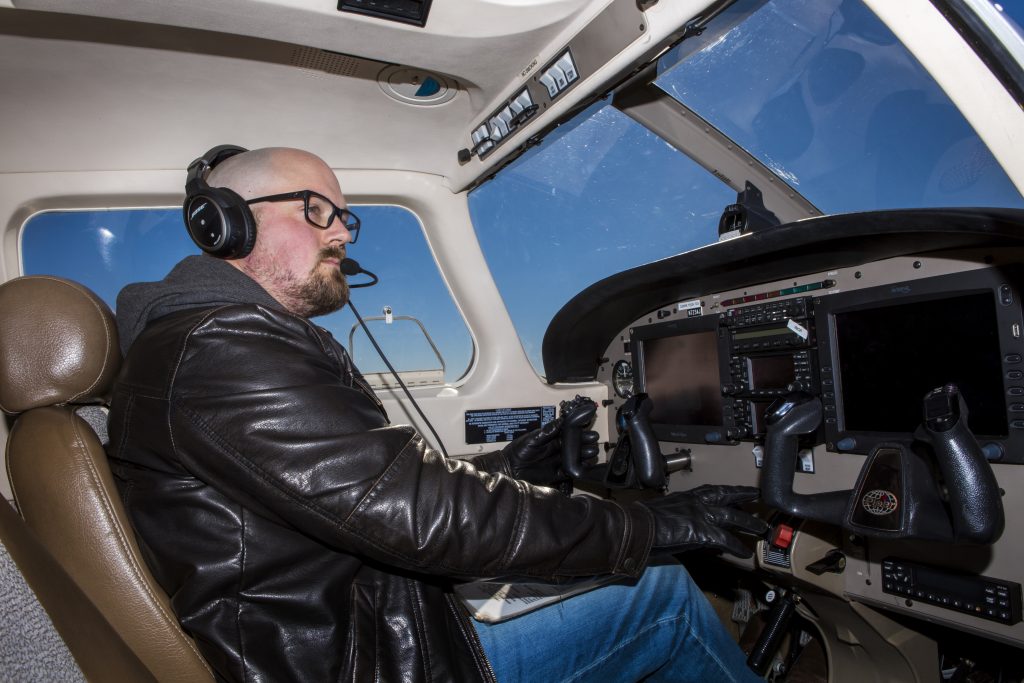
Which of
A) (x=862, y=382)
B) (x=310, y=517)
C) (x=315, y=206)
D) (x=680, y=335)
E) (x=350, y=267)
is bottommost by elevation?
(x=310, y=517)

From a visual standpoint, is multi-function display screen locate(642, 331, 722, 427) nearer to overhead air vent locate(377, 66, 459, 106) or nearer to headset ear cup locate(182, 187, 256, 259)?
overhead air vent locate(377, 66, 459, 106)

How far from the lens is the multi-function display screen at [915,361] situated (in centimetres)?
145

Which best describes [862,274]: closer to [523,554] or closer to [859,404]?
[859,404]

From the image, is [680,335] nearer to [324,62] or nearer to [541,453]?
[541,453]

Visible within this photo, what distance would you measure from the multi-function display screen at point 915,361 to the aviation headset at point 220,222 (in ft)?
5.37

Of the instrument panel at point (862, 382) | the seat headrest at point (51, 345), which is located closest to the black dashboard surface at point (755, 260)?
the instrument panel at point (862, 382)

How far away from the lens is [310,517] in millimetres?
984

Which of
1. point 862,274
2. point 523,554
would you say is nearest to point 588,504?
point 523,554

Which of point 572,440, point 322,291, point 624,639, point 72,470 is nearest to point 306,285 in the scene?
point 322,291

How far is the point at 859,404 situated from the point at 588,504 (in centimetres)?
98

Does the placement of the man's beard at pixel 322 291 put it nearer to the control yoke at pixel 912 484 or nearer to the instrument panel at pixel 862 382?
the control yoke at pixel 912 484

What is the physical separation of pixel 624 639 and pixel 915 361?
3.41ft

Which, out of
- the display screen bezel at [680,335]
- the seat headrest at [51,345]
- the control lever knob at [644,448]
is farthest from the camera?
the display screen bezel at [680,335]

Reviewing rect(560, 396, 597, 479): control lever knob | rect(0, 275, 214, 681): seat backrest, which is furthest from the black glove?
rect(0, 275, 214, 681): seat backrest
